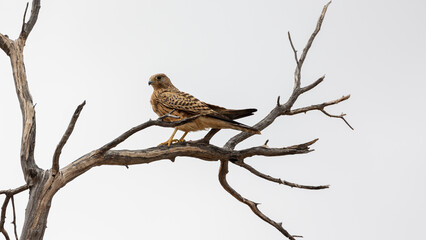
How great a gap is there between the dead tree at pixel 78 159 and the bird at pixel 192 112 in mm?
152

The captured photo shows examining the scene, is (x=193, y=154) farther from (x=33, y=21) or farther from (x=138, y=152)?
(x=33, y=21)

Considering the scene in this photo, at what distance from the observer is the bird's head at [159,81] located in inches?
196

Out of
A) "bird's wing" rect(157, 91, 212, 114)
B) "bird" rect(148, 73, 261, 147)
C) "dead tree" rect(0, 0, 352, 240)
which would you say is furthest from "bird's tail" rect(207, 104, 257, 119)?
"dead tree" rect(0, 0, 352, 240)

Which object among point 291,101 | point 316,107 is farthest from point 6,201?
point 316,107

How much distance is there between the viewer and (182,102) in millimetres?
4613

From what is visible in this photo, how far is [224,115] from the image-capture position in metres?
4.46

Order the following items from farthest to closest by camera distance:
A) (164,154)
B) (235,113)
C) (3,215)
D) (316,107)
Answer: (316,107)
(235,113)
(164,154)
(3,215)

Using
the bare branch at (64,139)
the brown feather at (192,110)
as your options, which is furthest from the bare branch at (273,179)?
the bare branch at (64,139)

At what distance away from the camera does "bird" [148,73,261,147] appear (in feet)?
14.4

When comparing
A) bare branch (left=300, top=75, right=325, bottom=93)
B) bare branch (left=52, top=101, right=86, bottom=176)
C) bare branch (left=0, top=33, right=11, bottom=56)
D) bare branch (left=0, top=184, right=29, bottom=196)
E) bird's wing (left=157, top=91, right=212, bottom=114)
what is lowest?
bare branch (left=0, top=184, right=29, bottom=196)

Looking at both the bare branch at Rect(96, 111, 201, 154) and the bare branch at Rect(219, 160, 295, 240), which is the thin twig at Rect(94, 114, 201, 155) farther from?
the bare branch at Rect(219, 160, 295, 240)

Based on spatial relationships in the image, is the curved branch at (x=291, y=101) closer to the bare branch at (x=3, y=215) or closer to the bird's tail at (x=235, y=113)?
the bird's tail at (x=235, y=113)

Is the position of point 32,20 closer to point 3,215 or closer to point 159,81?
point 159,81

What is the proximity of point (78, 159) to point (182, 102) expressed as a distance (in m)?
0.99
